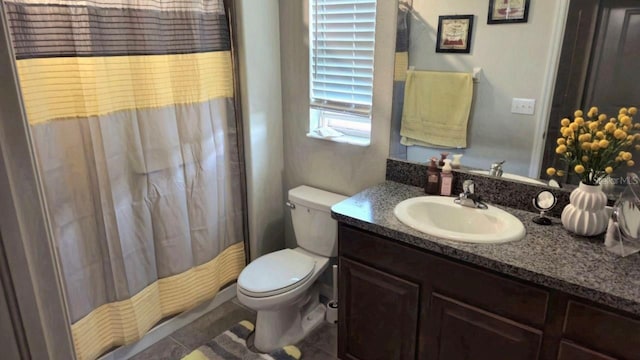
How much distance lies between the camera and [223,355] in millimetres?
2188

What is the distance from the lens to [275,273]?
2.15m

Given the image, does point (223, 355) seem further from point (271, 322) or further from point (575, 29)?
point (575, 29)

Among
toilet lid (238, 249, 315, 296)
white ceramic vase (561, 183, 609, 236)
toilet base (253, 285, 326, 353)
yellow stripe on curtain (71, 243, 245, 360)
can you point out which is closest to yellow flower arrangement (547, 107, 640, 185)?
white ceramic vase (561, 183, 609, 236)

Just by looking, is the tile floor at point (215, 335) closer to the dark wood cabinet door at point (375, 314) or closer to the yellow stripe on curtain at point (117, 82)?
the dark wood cabinet door at point (375, 314)

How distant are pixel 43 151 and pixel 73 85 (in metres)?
0.28

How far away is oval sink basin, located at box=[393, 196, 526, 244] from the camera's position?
155 centimetres

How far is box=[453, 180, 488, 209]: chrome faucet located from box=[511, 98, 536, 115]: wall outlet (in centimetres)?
35

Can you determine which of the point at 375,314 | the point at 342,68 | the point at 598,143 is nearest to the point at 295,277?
the point at 375,314

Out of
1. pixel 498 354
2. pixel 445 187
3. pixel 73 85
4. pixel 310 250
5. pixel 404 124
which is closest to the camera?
pixel 498 354

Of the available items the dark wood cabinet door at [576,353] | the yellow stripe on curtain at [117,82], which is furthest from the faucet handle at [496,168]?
the yellow stripe on curtain at [117,82]

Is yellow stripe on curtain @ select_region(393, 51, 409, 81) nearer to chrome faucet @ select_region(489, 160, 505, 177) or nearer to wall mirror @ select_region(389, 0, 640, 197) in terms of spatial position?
wall mirror @ select_region(389, 0, 640, 197)

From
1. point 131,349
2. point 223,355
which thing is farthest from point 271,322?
point 131,349

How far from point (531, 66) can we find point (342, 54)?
3.09 feet

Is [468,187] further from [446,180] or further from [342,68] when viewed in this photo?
[342,68]
